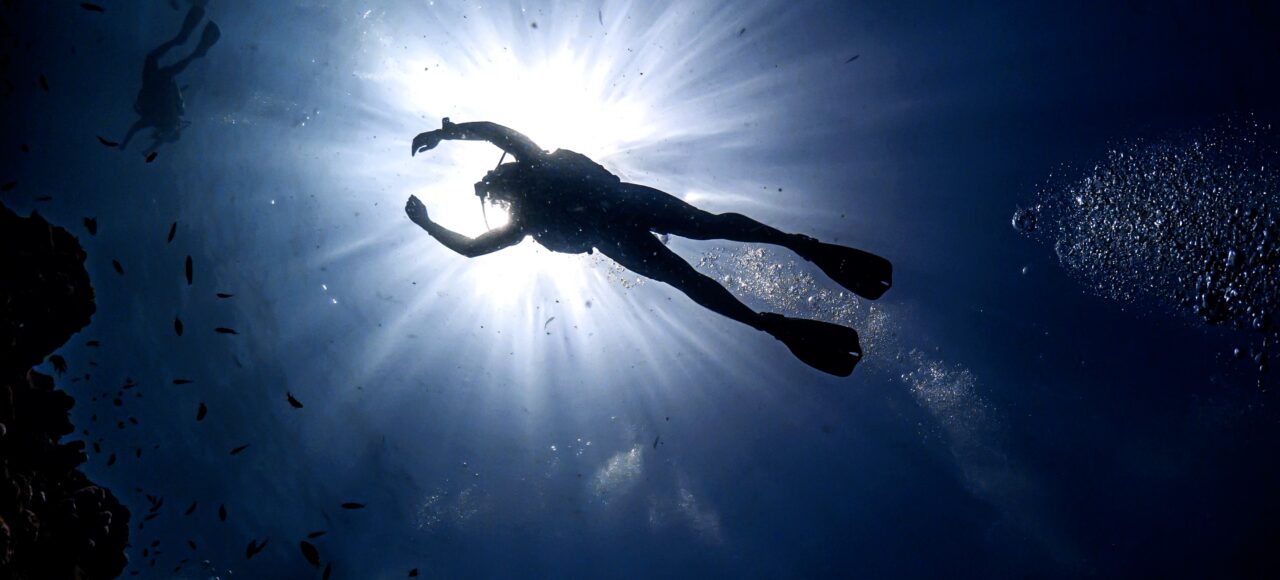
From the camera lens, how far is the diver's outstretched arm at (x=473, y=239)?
5.46m

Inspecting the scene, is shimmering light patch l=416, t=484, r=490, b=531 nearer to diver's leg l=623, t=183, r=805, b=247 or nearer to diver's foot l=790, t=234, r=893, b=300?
diver's leg l=623, t=183, r=805, b=247

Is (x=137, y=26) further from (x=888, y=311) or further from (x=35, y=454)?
(x=888, y=311)

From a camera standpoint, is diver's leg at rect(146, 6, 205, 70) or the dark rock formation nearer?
the dark rock formation

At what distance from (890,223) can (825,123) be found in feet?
11.2

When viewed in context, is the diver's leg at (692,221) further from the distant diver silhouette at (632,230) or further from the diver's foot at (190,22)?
the diver's foot at (190,22)

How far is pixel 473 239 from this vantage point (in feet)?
17.9

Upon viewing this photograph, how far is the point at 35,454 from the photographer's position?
8164 mm

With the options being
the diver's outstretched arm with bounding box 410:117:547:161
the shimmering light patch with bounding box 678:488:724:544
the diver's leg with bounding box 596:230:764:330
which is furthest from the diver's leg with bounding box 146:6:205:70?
the shimmering light patch with bounding box 678:488:724:544

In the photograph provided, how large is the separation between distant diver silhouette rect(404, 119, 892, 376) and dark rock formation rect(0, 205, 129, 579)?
689 centimetres

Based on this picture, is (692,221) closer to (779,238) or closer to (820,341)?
(779,238)

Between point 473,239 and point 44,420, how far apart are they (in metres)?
8.75

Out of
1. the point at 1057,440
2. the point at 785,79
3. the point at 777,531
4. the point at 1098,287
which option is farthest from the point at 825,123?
the point at 777,531

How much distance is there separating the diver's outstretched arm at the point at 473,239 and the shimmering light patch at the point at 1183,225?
1335 centimetres

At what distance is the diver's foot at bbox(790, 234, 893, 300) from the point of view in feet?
16.2
